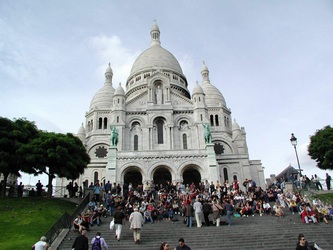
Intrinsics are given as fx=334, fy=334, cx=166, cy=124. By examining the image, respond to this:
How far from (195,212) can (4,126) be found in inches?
732

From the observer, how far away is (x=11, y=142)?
26.8 metres

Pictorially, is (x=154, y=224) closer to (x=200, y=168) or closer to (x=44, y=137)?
(x=44, y=137)

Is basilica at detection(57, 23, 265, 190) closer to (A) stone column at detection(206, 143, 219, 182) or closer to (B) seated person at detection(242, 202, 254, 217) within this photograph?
(A) stone column at detection(206, 143, 219, 182)

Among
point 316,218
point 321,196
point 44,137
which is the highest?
point 44,137

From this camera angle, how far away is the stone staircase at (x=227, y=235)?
48.6 feet

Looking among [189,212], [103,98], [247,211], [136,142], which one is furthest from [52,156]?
[103,98]

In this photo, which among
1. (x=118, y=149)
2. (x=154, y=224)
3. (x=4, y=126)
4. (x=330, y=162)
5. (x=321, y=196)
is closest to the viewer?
(x=154, y=224)

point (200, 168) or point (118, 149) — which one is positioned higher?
point (118, 149)

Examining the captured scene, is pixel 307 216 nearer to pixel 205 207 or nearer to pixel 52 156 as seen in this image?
pixel 205 207

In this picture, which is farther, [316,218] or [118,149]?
[118,149]

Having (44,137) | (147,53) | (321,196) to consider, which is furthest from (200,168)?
(147,53)

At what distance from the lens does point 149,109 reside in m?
42.1

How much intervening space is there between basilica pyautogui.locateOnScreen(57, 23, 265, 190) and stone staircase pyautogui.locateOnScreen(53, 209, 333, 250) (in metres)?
13.7

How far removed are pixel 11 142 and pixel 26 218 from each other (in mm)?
8602
